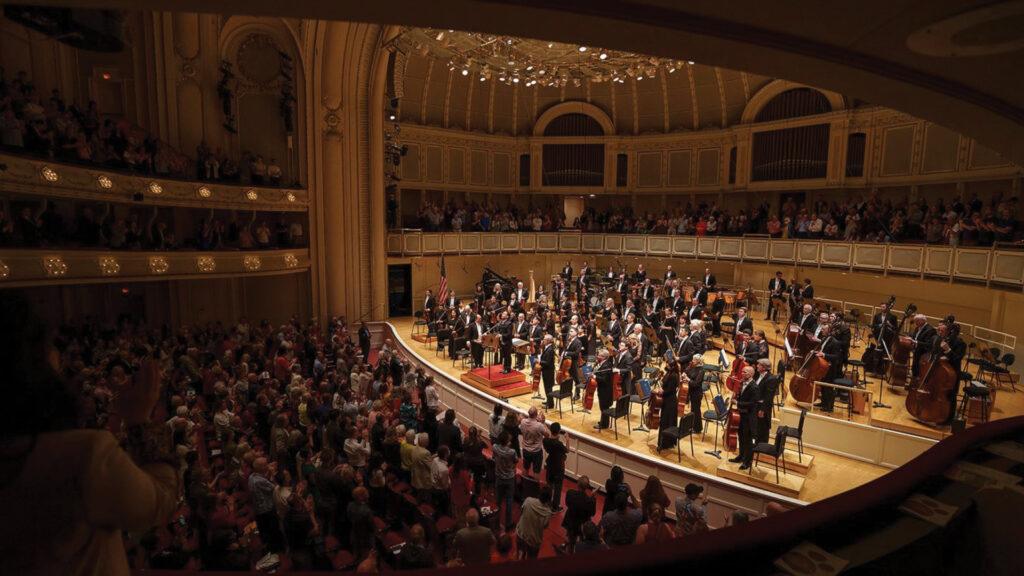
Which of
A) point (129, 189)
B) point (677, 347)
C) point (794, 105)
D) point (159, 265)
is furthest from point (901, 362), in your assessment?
point (129, 189)

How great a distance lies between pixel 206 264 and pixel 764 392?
14.6 metres

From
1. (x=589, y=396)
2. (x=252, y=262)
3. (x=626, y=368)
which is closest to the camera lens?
(x=626, y=368)

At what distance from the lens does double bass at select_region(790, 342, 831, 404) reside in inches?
418

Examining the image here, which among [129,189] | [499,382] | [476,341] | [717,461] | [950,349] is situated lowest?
[717,461]

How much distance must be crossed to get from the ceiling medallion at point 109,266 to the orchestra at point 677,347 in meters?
8.13

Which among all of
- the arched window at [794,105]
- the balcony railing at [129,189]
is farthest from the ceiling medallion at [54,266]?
the arched window at [794,105]

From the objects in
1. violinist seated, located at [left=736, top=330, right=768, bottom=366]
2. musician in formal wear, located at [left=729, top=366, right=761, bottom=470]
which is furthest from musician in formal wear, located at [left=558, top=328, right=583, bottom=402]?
musician in formal wear, located at [left=729, top=366, right=761, bottom=470]

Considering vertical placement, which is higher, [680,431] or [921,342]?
[921,342]

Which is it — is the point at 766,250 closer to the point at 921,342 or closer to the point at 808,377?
the point at 921,342

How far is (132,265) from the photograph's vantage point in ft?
44.0

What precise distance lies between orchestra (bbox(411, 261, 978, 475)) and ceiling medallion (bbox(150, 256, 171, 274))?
24.4ft

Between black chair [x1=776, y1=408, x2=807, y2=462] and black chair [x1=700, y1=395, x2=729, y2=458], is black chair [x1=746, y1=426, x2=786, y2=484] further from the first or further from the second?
black chair [x1=700, y1=395, x2=729, y2=458]

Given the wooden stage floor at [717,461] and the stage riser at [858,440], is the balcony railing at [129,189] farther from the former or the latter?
the stage riser at [858,440]

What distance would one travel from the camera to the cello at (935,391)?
370 inches
